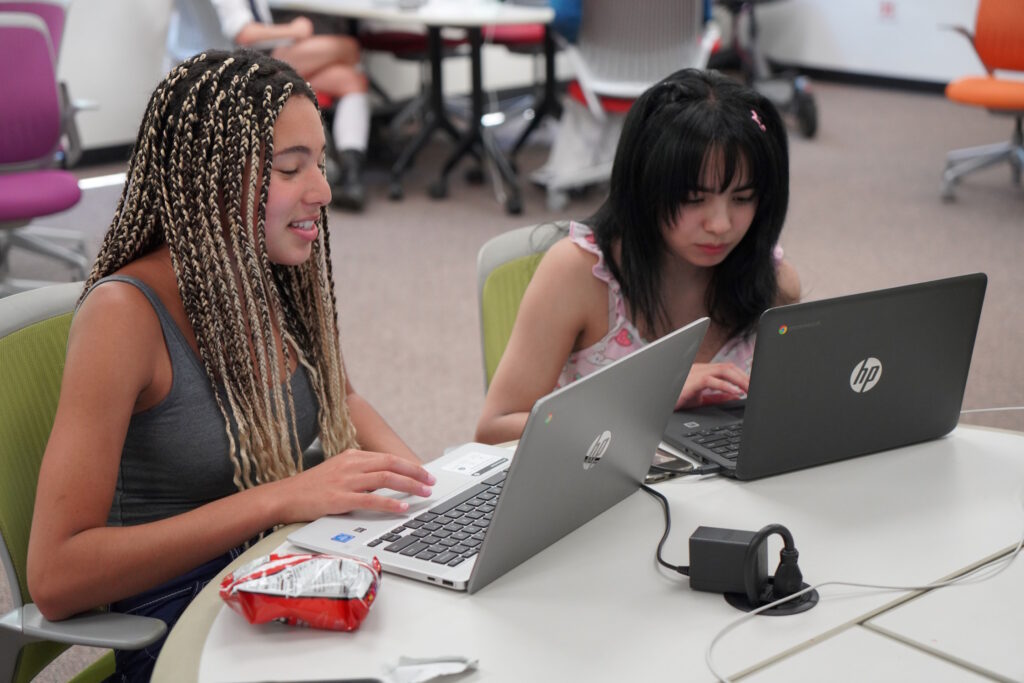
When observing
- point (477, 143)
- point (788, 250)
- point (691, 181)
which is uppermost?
point (691, 181)

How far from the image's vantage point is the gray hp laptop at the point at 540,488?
100 cm

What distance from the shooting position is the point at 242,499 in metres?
1.23

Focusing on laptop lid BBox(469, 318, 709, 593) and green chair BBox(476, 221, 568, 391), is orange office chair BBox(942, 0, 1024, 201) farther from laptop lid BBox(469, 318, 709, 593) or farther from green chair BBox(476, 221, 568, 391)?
laptop lid BBox(469, 318, 709, 593)

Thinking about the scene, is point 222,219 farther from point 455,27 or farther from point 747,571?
point 455,27

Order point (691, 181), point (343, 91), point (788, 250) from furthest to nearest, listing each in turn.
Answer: point (343, 91) → point (788, 250) → point (691, 181)

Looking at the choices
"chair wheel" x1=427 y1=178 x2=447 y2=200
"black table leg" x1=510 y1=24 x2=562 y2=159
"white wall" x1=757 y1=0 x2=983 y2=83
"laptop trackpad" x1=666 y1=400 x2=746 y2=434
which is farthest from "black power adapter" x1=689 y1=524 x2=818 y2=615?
"white wall" x1=757 y1=0 x2=983 y2=83

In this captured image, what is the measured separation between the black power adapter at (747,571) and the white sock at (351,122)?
414 cm

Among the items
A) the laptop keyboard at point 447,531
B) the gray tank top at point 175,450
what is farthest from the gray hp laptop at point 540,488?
the gray tank top at point 175,450

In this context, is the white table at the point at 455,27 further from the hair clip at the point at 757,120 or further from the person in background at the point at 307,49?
the hair clip at the point at 757,120

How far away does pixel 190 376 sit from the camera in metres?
1.30

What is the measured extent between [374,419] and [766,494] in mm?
584

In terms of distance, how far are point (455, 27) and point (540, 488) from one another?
4.08 meters

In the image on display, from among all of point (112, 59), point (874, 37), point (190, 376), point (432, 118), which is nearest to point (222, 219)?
point (190, 376)

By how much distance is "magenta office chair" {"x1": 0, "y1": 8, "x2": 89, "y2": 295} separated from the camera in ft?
11.0
